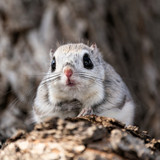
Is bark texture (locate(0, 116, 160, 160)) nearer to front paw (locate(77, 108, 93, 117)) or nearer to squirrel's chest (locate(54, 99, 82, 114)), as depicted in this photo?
front paw (locate(77, 108, 93, 117))

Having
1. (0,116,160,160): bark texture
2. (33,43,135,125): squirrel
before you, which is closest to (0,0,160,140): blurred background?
(33,43,135,125): squirrel

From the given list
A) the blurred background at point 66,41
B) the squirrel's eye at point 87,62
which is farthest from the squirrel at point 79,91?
the blurred background at point 66,41

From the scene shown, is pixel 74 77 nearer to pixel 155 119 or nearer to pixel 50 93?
pixel 50 93

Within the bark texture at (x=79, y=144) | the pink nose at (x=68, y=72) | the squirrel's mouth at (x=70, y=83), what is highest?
the pink nose at (x=68, y=72)

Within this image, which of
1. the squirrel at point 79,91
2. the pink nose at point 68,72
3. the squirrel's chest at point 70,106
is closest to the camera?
the pink nose at point 68,72

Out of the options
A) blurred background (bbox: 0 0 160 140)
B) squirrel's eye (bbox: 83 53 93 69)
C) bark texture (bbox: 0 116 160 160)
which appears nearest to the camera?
bark texture (bbox: 0 116 160 160)

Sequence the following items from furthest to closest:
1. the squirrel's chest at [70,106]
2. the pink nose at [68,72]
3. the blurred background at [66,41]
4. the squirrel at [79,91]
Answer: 1. the blurred background at [66,41]
2. the squirrel's chest at [70,106]
3. the squirrel at [79,91]
4. the pink nose at [68,72]

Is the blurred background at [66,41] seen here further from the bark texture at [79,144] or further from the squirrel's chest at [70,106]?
the bark texture at [79,144]

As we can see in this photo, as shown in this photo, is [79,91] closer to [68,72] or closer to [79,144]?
[68,72]
